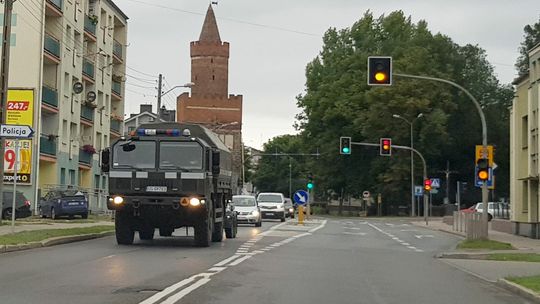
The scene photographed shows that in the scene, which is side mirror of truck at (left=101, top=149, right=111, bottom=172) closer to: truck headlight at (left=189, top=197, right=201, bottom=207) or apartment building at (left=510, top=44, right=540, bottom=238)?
truck headlight at (left=189, top=197, right=201, bottom=207)

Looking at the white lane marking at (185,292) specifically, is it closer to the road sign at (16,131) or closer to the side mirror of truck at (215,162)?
the side mirror of truck at (215,162)

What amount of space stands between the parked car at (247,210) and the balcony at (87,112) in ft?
66.9

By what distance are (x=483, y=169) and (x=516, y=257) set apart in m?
4.52

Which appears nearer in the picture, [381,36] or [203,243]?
[203,243]

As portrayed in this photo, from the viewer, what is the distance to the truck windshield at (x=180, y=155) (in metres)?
19.9

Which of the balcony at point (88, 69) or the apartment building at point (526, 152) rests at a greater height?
the balcony at point (88, 69)

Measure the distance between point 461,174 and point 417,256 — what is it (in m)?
56.1

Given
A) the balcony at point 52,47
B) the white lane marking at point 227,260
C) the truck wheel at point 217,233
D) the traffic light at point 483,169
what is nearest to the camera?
the white lane marking at point 227,260

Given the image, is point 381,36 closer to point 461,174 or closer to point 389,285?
point 461,174

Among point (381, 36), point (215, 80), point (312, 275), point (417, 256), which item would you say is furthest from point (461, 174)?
point (312, 275)

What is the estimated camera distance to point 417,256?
21.2 metres

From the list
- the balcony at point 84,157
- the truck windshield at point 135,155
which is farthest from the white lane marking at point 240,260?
the balcony at point 84,157

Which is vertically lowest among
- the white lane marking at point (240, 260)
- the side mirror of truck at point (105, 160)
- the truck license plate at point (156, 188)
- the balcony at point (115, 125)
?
the white lane marking at point (240, 260)

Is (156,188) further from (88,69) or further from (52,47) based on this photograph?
(88,69)
